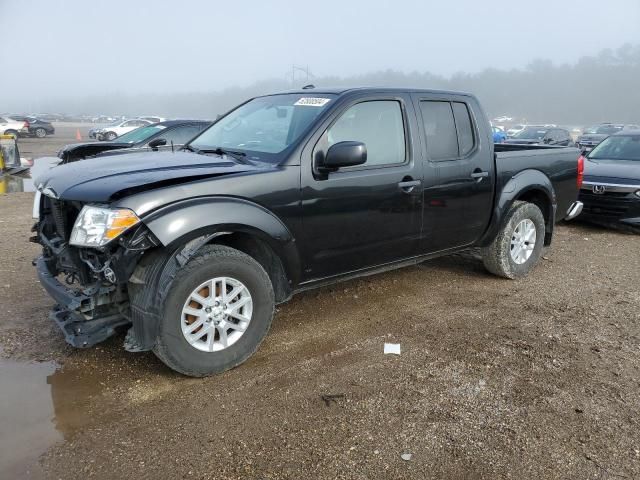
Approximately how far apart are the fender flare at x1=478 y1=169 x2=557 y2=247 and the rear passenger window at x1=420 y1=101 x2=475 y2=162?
0.63 m

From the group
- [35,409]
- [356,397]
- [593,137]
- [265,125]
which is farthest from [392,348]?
[593,137]

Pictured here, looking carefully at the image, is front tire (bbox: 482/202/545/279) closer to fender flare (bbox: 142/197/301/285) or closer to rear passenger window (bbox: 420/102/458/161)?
rear passenger window (bbox: 420/102/458/161)


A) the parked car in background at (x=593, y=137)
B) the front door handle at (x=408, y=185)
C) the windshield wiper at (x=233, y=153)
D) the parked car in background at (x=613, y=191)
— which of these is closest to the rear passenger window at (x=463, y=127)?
the front door handle at (x=408, y=185)

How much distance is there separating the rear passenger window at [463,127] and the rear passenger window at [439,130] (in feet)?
0.21

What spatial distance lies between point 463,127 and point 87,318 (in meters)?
3.53

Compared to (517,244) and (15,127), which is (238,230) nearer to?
(517,244)

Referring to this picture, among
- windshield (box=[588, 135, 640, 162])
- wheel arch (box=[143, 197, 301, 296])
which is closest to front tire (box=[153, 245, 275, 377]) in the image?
wheel arch (box=[143, 197, 301, 296])

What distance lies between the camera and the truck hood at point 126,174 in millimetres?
3135

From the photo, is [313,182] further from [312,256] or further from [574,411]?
[574,411]

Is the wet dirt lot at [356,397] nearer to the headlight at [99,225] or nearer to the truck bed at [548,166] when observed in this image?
the headlight at [99,225]

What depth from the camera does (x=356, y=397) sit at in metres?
3.23

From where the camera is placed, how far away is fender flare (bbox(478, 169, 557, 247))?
5141 millimetres

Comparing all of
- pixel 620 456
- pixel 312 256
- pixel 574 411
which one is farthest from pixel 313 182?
pixel 620 456

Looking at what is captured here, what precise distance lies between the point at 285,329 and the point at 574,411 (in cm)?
213
